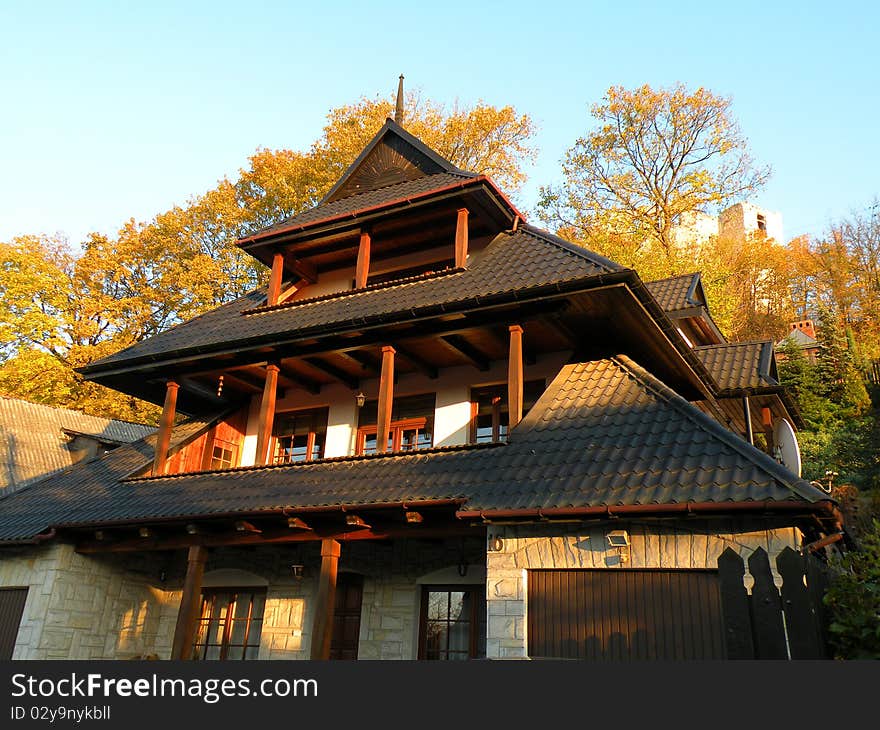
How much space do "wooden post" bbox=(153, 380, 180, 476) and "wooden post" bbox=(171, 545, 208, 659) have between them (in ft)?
7.01

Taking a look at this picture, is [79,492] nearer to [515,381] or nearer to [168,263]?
[515,381]

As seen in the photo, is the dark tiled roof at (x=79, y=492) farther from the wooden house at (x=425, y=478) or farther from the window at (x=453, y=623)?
the window at (x=453, y=623)

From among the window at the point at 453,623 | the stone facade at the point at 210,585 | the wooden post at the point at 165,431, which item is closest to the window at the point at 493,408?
the stone facade at the point at 210,585

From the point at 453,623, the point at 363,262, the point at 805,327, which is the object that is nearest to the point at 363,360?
the point at 363,262

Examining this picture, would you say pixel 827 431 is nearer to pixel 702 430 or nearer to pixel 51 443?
pixel 702 430

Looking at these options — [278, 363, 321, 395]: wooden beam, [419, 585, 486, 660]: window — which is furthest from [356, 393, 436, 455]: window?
[419, 585, 486, 660]: window

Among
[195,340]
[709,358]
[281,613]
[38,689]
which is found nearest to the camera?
[38,689]

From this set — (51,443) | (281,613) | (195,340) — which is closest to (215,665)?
(281,613)

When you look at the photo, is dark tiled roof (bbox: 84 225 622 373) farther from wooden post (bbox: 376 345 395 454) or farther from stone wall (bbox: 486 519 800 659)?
stone wall (bbox: 486 519 800 659)

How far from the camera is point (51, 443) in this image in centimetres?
2448

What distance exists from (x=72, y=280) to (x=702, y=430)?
31030 mm

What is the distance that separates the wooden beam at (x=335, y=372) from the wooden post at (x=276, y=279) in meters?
2.12

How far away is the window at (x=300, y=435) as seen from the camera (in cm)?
1357

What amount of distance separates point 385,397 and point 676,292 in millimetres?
10224
